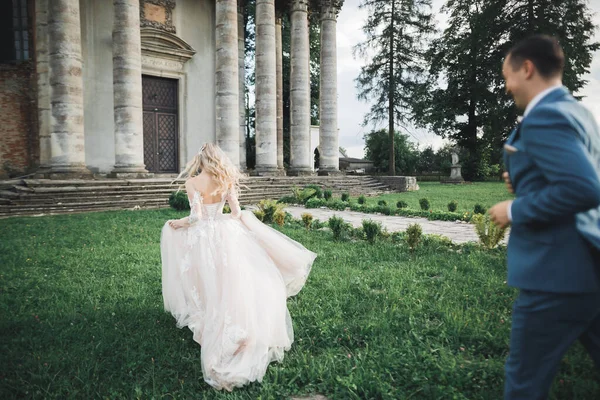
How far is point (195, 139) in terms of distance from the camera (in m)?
22.4

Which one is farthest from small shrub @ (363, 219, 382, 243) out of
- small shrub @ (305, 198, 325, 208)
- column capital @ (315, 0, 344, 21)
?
column capital @ (315, 0, 344, 21)

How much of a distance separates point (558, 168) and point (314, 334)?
115 inches

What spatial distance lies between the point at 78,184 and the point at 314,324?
1341cm

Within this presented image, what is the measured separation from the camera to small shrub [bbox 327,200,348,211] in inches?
605

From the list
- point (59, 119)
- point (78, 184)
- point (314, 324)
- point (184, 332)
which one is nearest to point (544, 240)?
point (314, 324)

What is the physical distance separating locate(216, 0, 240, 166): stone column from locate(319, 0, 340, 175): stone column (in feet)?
22.3

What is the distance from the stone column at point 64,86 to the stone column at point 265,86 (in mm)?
8769

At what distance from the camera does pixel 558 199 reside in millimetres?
1750

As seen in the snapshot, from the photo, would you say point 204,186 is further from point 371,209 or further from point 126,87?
point 126,87

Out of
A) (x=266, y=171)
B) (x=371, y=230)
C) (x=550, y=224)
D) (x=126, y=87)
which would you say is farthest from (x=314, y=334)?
(x=266, y=171)

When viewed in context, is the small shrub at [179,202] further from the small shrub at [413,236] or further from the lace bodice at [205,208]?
the lace bodice at [205,208]

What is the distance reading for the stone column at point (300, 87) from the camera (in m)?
23.2

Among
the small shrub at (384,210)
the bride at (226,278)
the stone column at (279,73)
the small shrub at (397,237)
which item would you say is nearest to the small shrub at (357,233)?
the small shrub at (397,237)

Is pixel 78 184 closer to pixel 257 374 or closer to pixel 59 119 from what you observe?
pixel 59 119
